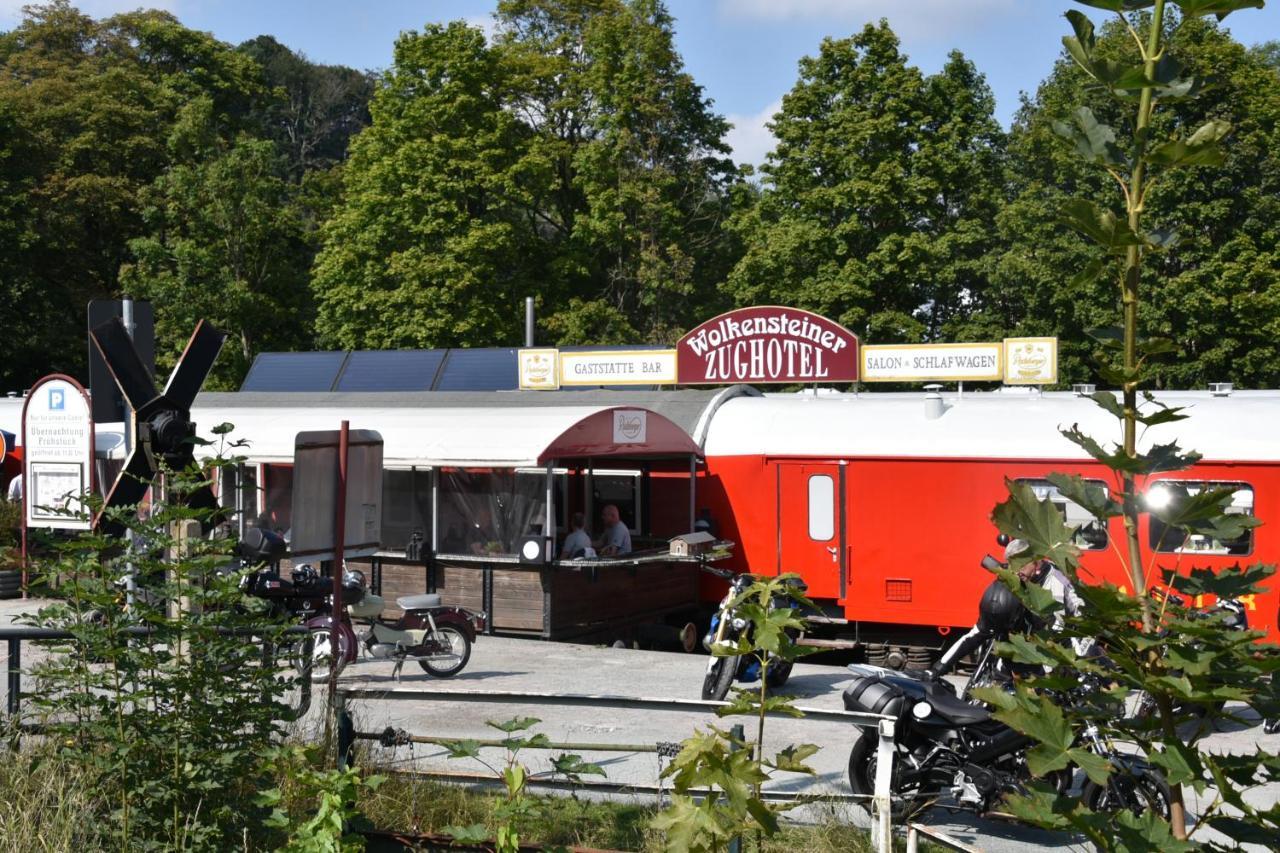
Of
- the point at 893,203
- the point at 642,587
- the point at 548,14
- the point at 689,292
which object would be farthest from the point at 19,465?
the point at 548,14

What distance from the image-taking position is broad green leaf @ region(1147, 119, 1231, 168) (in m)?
4.01

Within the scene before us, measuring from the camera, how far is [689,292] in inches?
1647

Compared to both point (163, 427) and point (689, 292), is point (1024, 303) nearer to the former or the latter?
point (689, 292)

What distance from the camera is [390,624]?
50.1ft

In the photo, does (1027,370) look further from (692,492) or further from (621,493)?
(621,493)

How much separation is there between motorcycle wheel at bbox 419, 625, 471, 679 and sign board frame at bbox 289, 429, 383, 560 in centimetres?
540

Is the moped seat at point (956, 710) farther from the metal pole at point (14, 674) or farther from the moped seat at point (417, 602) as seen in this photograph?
the moped seat at point (417, 602)

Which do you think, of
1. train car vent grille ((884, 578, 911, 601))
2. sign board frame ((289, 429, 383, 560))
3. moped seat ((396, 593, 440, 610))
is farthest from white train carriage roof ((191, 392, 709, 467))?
sign board frame ((289, 429, 383, 560))

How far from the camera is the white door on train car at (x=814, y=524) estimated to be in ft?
60.1

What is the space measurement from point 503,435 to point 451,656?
366 cm

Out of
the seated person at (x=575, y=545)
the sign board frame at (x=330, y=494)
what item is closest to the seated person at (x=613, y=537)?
the seated person at (x=575, y=545)

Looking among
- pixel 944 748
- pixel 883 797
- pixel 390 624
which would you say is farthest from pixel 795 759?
pixel 390 624

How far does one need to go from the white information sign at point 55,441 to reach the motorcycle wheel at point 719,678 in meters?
9.83

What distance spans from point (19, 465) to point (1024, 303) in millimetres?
24501
